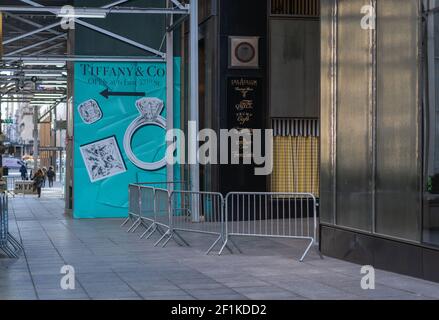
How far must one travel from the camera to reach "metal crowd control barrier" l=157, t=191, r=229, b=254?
15.3 meters

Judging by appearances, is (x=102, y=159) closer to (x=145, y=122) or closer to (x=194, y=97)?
(x=145, y=122)

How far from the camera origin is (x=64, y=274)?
11617mm

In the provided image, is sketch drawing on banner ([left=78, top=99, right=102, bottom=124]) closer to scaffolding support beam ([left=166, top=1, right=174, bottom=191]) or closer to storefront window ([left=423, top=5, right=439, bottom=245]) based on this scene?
scaffolding support beam ([left=166, top=1, right=174, bottom=191])

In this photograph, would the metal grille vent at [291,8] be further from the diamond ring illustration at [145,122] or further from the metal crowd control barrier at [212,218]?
the metal crowd control barrier at [212,218]

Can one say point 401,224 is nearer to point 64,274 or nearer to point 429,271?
point 429,271

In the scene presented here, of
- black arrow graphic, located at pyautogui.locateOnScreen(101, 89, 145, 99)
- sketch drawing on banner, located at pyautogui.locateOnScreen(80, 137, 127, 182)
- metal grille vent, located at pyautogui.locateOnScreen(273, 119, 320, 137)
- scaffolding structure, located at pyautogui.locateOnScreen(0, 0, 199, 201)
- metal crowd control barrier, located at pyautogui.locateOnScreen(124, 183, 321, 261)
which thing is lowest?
metal crowd control barrier, located at pyautogui.locateOnScreen(124, 183, 321, 261)

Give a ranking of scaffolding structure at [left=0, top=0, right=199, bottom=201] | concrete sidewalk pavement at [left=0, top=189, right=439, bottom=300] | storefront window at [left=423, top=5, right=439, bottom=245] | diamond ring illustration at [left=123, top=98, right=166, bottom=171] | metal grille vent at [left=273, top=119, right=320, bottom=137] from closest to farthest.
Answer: concrete sidewalk pavement at [left=0, top=189, right=439, bottom=300], storefront window at [left=423, top=5, right=439, bottom=245], scaffolding structure at [left=0, top=0, right=199, bottom=201], metal grille vent at [left=273, top=119, right=320, bottom=137], diamond ring illustration at [left=123, top=98, right=166, bottom=171]

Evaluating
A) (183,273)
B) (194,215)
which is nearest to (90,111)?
(194,215)

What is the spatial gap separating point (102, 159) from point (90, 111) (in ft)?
4.92

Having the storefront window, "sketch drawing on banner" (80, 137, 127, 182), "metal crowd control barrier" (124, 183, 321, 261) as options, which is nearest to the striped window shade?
"metal crowd control barrier" (124, 183, 321, 261)

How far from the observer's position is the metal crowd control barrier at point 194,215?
15258 mm

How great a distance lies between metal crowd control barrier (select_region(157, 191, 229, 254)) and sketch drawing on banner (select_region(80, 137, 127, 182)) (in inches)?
256

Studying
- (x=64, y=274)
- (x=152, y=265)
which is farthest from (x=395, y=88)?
(x=64, y=274)

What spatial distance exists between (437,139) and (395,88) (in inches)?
46.6
